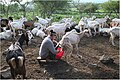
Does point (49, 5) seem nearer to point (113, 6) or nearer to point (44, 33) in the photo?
point (113, 6)

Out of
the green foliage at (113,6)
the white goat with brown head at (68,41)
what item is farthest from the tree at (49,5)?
the white goat with brown head at (68,41)

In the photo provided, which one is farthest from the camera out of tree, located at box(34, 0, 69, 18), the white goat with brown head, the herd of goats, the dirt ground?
tree, located at box(34, 0, 69, 18)

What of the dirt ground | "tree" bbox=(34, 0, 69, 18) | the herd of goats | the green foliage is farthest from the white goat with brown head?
the green foliage

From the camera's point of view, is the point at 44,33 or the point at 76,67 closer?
the point at 76,67

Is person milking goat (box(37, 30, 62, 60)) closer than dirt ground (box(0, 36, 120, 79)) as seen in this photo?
No

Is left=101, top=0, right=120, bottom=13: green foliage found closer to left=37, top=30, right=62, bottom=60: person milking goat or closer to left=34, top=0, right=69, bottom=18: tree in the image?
left=34, top=0, right=69, bottom=18: tree

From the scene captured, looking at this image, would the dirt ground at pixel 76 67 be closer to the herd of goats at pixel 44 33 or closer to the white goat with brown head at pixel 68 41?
the white goat with brown head at pixel 68 41

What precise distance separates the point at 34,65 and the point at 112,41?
5.48 meters

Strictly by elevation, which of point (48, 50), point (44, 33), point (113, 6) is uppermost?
point (48, 50)

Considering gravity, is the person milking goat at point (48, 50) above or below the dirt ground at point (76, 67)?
above

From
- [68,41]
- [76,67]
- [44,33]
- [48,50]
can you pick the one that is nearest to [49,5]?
[44,33]

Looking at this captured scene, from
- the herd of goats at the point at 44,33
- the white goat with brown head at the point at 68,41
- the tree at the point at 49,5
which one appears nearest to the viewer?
the herd of goats at the point at 44,33

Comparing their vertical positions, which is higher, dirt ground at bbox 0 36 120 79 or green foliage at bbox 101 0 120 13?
dirt ground at bbox 0 36 120 79

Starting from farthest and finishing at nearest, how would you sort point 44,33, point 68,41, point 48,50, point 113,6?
point 113,6, point 44,33, point 68,41, point 48,50
